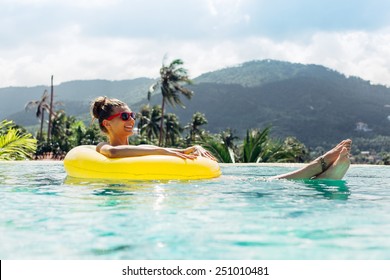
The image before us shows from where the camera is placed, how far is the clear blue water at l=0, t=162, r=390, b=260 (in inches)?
93.8

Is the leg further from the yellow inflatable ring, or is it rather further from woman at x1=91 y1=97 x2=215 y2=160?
woman at x1=91 y1=97 x2=215 y2=160

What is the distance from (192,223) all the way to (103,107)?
10.7 ft

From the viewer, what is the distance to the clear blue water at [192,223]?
7.82 ft

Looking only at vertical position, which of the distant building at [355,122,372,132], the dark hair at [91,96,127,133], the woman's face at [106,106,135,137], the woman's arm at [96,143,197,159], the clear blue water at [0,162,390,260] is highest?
the distant building at [355,122,372,132]

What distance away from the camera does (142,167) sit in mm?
5473

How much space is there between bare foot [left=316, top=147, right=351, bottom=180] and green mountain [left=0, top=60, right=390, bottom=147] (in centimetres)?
9048

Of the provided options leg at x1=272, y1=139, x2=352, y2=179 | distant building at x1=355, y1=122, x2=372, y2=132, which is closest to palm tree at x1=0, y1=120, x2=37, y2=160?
leg at x1=272, y1=139, x2=352, y2=179

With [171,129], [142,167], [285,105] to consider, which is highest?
[285,105]

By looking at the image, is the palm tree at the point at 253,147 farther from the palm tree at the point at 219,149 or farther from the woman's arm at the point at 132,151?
the woman's arm at the point at 132,151

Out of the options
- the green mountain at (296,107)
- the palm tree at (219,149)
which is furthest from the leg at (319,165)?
the green mountain at (296,107)

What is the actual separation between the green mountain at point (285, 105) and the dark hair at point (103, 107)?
9054 centimetres

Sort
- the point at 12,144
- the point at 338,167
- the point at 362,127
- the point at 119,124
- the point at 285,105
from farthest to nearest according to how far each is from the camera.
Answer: the point at 285,105 < the point at 362,127 < the point at 12,144 < the point at 119,124 < the point at 338,167

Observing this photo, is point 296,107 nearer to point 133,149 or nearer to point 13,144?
point 13,144

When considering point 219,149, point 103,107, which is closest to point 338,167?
point 103,107
